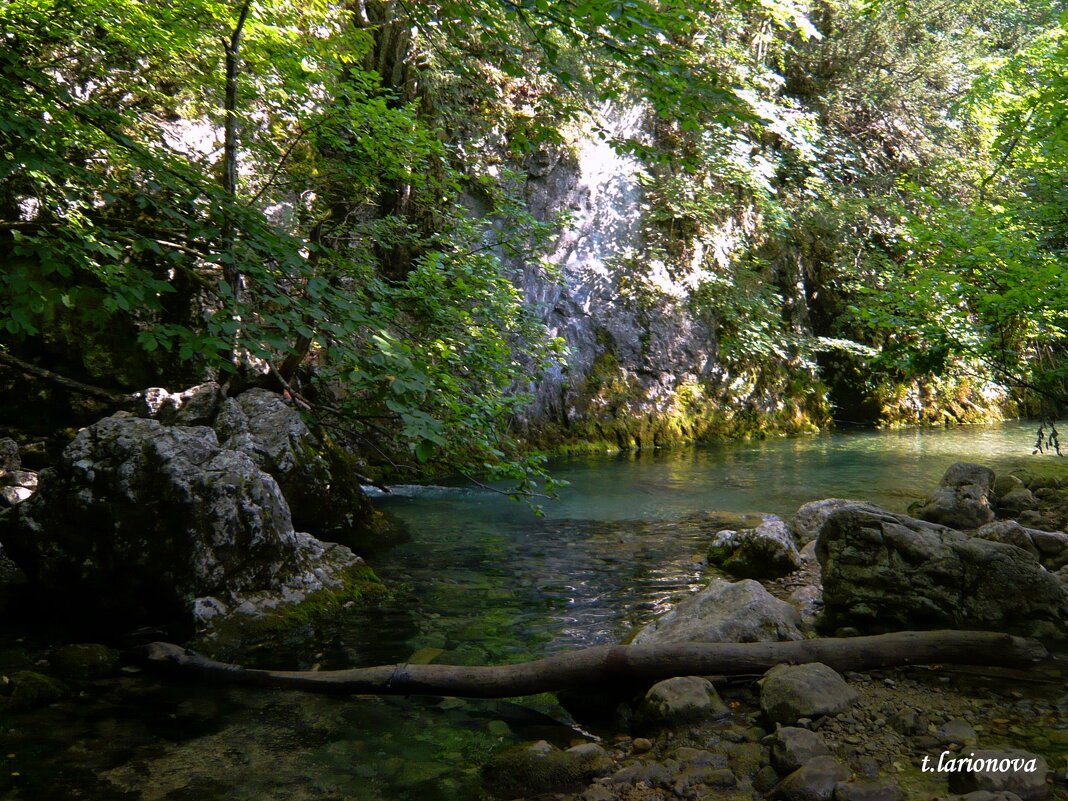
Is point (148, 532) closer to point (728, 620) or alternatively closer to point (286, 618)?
point (286, 618)

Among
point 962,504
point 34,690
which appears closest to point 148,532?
point 34,690

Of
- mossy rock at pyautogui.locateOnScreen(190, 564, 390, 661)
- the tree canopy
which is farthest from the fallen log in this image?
the tree canopy

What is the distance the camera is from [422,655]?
4.95 m

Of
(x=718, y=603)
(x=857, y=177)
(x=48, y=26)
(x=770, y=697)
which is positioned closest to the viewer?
(x=770, y=697)

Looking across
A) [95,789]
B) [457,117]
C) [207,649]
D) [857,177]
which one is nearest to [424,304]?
[207,649]

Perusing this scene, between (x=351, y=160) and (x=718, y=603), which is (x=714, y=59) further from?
(x=718, y=603)

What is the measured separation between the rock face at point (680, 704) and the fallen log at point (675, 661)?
0.17 metres

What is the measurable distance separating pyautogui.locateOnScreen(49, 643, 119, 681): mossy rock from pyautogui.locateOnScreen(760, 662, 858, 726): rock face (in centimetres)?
416

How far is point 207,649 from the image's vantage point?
5.04 meters

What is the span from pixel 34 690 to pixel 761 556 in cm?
606

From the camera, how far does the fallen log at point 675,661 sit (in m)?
4.06

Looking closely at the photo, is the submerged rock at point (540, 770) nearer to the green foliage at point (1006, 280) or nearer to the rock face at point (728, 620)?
the rock face at point (728, 620)

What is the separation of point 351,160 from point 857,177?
2078 centimetres

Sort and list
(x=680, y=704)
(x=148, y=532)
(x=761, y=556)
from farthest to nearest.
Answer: (x=761, y=556) → (x=148, y=532) → (x=680, y=704)
